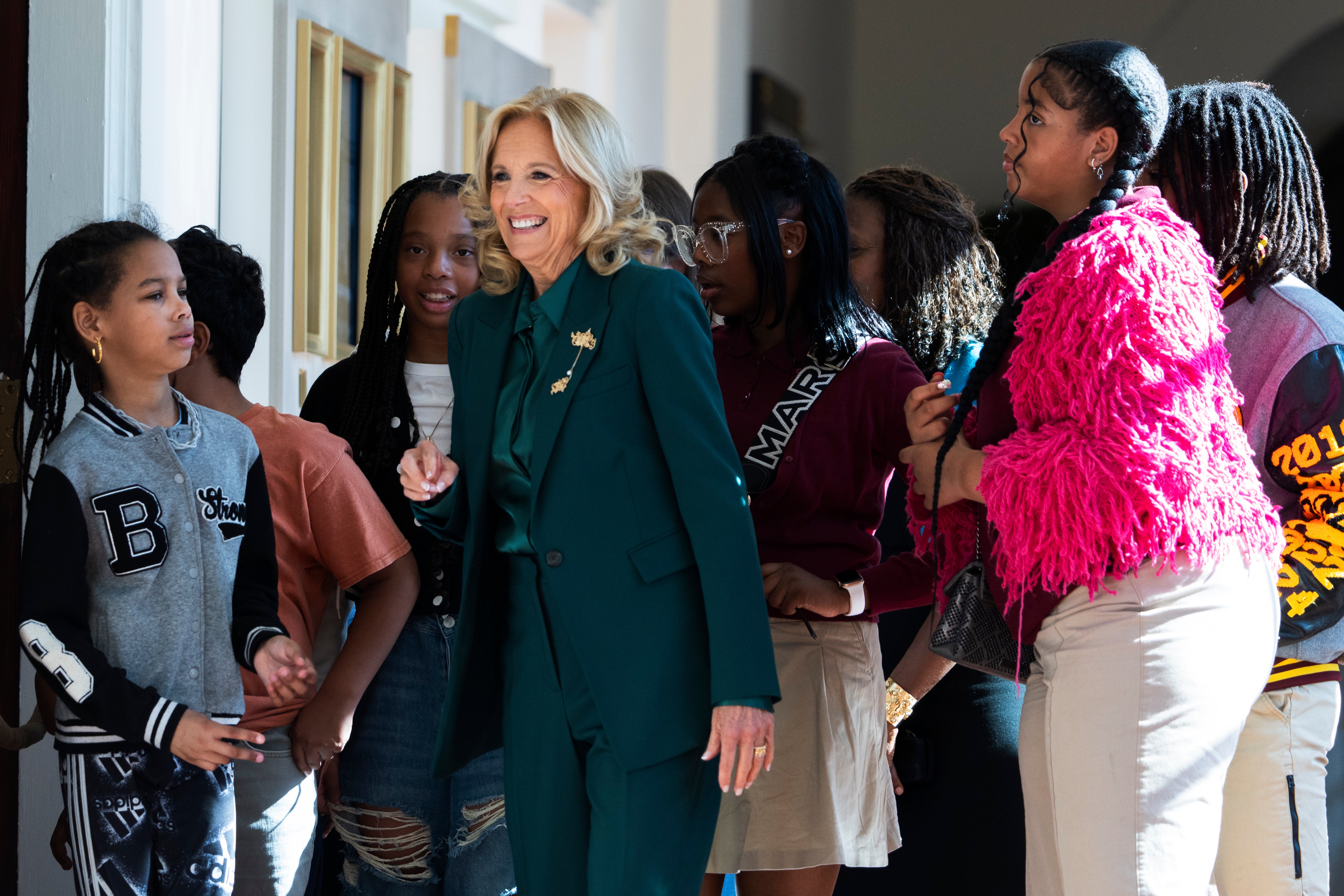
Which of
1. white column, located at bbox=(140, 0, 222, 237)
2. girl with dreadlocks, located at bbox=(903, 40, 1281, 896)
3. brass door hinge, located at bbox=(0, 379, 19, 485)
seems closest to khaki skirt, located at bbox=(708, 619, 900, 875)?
girl with dreadlocks, located at bbox=(903, 40, 1281, 896)

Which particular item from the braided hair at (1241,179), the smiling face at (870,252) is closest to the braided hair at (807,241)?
the smiling face at (870,252)

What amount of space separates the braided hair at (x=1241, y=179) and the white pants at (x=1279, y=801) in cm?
70

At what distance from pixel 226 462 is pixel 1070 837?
Answer: 4.90ft

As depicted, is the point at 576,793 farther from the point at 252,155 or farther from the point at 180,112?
the point at 252,155

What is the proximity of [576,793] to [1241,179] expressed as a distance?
1501mm

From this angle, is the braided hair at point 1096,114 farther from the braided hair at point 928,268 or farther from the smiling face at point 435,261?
the smiling face at point 435,261

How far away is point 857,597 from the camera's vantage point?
2.31m

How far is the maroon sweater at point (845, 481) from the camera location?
7.72 ft

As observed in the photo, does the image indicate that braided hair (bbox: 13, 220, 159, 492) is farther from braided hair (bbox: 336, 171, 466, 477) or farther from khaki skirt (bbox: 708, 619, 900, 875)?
khaki skirt (bbox: 708, 619, 900, 875)

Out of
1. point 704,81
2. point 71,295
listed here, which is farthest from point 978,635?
point 704,81

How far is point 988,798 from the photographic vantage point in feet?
8.93

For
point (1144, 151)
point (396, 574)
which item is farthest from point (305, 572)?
point (1144, 151)

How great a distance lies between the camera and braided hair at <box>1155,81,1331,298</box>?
2139 mm

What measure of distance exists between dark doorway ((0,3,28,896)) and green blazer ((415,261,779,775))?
4.32 ft
